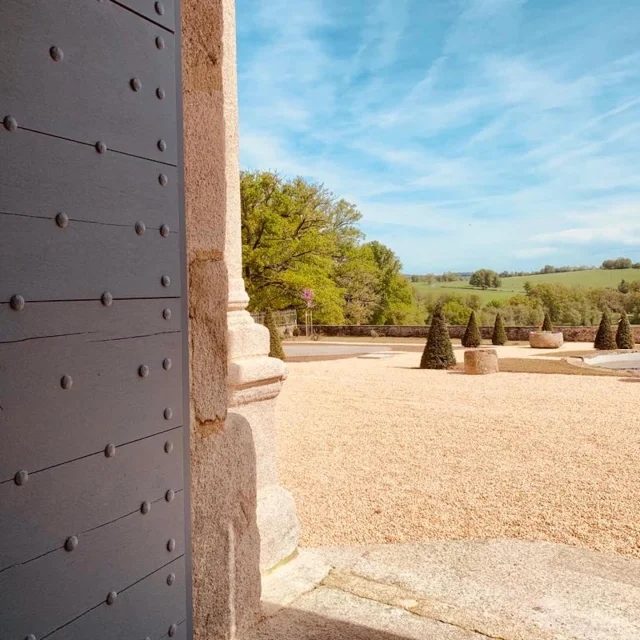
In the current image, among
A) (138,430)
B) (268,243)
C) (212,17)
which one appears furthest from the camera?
(268,243)

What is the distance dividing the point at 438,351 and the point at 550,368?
2.60 meters

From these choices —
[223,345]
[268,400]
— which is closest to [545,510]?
[268,400]

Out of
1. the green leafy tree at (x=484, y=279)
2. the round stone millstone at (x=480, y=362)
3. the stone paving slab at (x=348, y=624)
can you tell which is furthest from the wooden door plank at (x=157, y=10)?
the green leafy tree at (x=484, y=279)

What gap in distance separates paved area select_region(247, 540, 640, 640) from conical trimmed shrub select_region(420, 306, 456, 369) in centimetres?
1023

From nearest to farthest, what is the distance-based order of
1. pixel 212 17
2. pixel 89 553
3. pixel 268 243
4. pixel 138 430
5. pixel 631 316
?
pixel 89 553 → pixel 138 430 → pixel 212 17 → pixel 268 243 → pixel 631 316

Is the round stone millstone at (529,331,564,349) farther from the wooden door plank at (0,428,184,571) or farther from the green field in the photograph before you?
the green field

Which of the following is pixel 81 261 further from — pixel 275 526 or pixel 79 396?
pixel 275 526

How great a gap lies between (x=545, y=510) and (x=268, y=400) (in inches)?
99.9

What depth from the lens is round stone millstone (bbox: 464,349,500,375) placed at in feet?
40.9

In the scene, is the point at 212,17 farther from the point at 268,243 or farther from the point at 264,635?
the point at 268,243

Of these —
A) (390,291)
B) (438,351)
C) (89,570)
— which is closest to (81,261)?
(89,570)

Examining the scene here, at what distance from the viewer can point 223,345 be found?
1.84 meters

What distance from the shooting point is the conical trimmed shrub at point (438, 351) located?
13.6 metres

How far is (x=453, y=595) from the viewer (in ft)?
8.81
